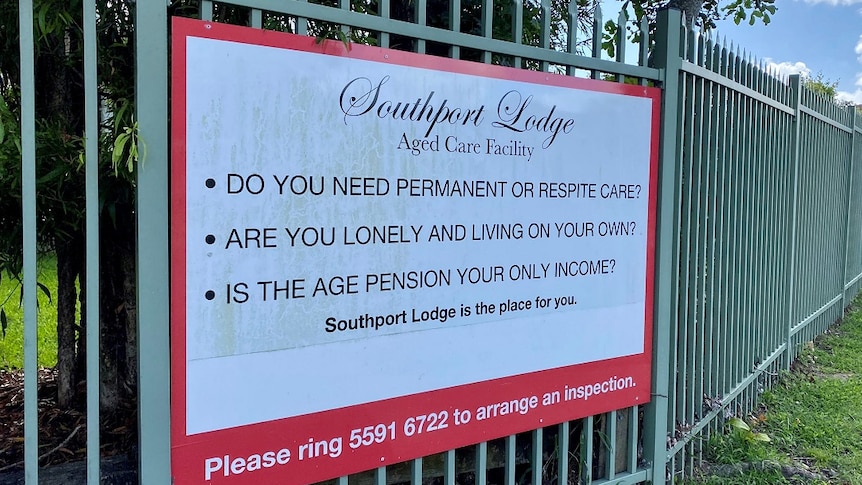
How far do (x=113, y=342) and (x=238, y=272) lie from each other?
3.68 ft

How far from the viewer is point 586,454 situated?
2.63 meters

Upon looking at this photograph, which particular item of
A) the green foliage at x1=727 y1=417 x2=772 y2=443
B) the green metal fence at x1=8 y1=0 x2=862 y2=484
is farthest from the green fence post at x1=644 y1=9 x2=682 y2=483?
the green foliage at x1=727 y1=417 x2=772 y2=443

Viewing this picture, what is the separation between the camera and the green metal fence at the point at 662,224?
5.38 feet

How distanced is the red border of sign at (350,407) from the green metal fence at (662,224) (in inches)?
1.5

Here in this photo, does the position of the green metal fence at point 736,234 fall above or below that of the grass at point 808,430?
above

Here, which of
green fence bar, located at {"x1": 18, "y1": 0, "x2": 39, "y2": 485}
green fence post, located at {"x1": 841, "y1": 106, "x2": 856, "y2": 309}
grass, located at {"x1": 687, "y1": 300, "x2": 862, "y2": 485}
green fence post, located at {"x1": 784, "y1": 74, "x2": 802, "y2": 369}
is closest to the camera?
green fence bar, located at {"x1": 18, "y1": 0, "x2": 39, "y2": 485}

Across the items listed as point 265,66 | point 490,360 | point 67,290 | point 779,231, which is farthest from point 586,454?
point 779,231

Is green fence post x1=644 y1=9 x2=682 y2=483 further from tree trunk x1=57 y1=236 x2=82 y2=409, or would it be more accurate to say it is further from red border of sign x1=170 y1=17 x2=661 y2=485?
tree trunk x1=57 y1=236 x2=82 y2=409

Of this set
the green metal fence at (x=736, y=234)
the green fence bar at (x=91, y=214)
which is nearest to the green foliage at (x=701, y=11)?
the green metal fence at (x=736, y=234)

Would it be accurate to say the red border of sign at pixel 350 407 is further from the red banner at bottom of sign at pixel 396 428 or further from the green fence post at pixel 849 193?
the green fence post at pixel 849 193

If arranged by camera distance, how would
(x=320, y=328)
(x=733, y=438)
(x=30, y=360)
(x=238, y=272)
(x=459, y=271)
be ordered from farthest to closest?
(x=733, y=438), (x=459, y=271), (x=320, y=328), (x=238, y=272), (x=30, y=360)

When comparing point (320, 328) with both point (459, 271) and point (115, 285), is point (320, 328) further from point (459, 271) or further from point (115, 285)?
point (115, 285)

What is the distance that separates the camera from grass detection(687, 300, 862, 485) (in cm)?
342

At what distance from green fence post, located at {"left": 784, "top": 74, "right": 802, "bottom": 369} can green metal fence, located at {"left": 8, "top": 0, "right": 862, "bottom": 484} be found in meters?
0.02
